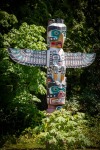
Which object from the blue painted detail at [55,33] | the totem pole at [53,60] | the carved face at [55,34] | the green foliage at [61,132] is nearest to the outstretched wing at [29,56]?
the totem pole at [53,60]

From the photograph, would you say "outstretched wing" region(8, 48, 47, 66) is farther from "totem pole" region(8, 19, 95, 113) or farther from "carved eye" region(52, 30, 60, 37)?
"carved eye" region(52, 30, 60, 37)

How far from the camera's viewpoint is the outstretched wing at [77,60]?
29.6 feet

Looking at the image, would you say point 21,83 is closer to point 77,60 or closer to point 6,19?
point 77,60

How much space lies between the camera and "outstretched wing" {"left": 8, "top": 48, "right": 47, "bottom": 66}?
835 centimetres

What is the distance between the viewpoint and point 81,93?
12.3 metres

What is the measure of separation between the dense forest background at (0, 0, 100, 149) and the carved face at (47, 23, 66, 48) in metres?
0.64

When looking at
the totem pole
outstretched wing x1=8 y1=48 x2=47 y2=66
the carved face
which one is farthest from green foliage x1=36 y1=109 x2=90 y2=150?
the carved face

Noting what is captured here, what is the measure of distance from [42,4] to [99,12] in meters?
2.87

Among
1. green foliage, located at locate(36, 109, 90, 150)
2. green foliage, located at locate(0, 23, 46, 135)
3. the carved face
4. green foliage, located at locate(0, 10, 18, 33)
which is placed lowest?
green foliage, located at locate(36, 109, 90, 150)

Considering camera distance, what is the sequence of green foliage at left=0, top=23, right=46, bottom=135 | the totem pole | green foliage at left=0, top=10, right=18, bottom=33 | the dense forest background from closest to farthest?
the totem pole, green foliage at left=0, top=23, right=46, bottom=135, the dense forest background, green foliage at left=0, top=10, right=18, bottom=33

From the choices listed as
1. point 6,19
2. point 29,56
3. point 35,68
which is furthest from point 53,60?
point 6,19

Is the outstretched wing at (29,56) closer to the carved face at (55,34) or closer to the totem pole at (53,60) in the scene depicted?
the totem pole at (53,60)

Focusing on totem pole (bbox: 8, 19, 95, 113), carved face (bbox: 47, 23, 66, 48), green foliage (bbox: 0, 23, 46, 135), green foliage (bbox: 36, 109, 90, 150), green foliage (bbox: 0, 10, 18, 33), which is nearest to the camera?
green foliage (bbox: 36, 109, 90, 150)

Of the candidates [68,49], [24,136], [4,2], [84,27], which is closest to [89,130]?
[24,136]
